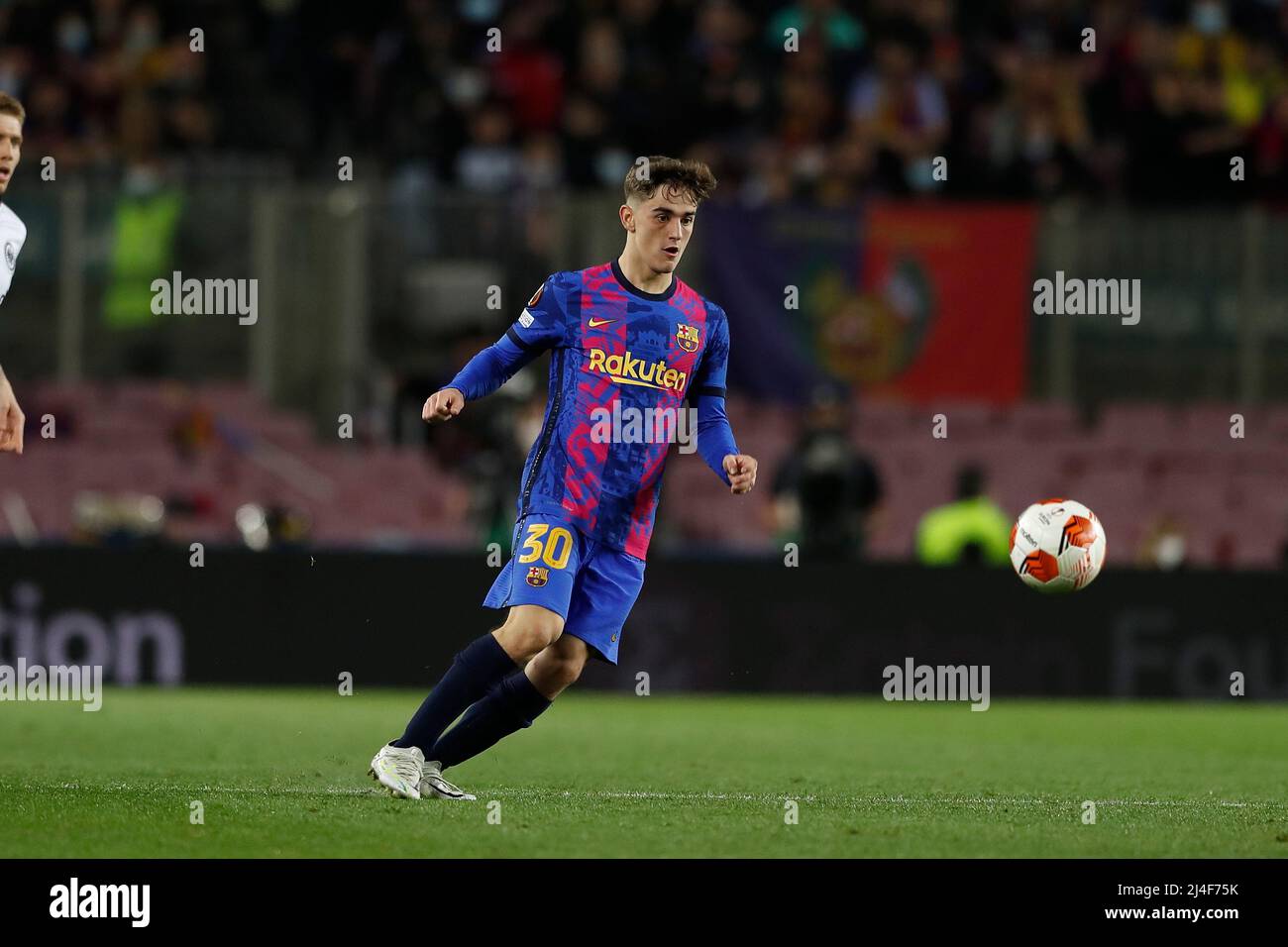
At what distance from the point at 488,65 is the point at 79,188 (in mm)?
4112

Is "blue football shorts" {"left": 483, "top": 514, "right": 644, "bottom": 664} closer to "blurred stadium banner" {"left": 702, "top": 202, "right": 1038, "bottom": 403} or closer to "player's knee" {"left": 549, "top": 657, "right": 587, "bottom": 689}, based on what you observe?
"player's knee" {"left": 549, "top": 657, "right": 587, "bottom": 689}

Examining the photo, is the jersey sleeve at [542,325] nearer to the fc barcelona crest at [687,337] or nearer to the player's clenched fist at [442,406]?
the fc barcelona crest at [687,337]

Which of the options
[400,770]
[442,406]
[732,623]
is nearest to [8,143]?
[442,406]

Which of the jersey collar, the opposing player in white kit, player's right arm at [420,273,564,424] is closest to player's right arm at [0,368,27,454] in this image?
the opposing player in white kit

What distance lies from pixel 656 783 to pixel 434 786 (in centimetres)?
145

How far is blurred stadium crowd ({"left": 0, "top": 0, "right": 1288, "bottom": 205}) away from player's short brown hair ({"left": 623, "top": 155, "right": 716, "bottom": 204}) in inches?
445

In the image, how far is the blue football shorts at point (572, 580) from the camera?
25.2 feet

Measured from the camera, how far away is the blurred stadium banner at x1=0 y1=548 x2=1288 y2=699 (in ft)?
48.6

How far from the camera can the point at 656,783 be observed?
9086mm

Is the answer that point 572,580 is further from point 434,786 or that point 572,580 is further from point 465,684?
point 434,786

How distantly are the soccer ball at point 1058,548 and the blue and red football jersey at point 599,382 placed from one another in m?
1.82

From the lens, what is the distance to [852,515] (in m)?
16.5

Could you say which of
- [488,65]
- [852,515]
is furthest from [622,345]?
[488,65]
